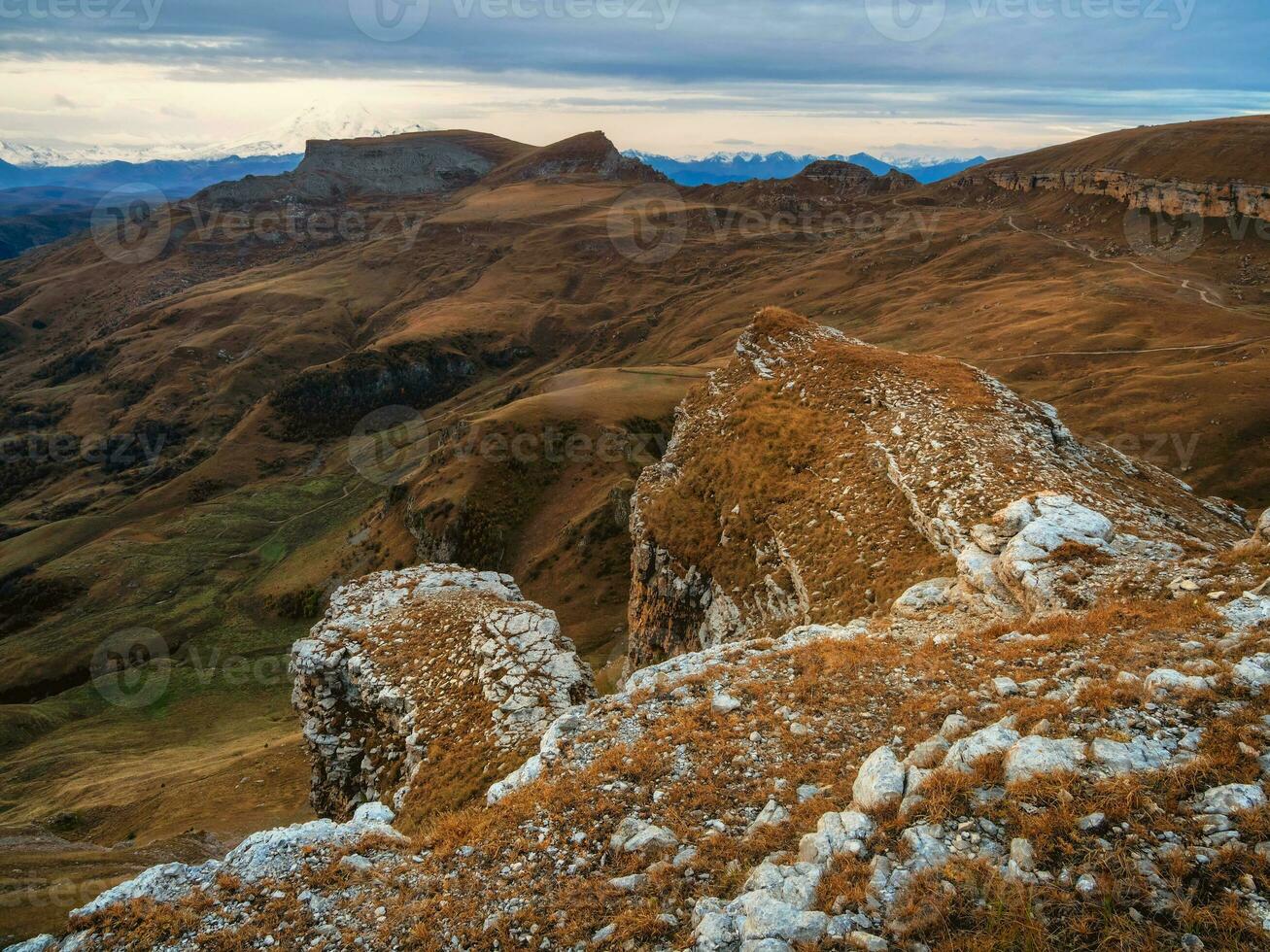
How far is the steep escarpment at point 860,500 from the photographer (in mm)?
21625

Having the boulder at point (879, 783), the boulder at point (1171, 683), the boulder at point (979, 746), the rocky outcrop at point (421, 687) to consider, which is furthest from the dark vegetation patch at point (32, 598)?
the boulder at point (1171, 683)

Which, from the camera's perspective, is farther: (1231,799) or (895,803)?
(895,803)

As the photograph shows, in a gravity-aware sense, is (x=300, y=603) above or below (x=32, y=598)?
above

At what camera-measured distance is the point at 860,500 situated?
96.0ft

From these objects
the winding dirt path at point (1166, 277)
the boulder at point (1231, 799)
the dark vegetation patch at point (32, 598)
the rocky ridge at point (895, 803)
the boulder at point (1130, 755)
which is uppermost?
the winding dirt path at point (1166, 277)

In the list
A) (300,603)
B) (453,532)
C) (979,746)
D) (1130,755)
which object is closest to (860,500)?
(979,746)

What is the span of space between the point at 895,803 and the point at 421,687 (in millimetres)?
18790

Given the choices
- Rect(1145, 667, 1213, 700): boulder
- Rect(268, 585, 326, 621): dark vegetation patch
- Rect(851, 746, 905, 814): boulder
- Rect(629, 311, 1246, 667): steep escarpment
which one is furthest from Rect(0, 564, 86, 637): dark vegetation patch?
Rect(1145, 667, 1213, 700): boulder

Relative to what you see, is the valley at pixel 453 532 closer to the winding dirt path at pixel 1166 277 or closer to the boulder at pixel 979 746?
the winding dirt path at pixel 1166 277

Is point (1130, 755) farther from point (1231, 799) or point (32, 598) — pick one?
point (32, 598)

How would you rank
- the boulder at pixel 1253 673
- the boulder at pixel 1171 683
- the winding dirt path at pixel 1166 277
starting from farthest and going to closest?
the winding dirt path at pixel 1166 277 → the boulder at pixel 1171 683 → the boulder at pixel 1253 673

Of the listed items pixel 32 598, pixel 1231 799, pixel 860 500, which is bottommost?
pixel 32 598

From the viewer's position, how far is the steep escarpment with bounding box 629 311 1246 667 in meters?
21.6

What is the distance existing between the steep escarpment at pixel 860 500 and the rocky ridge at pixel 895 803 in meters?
0.88
